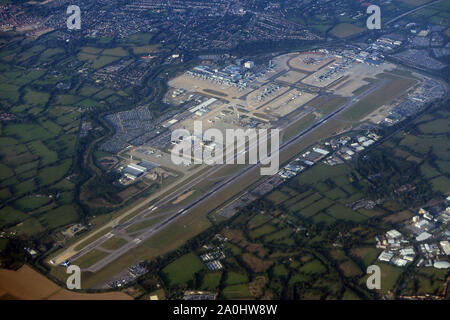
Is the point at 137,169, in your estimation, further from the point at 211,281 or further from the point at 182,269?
the point at 211,281

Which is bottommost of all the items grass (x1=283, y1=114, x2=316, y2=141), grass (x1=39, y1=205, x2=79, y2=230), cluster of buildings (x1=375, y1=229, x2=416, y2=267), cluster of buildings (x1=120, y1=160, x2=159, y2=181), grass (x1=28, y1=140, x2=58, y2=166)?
grass (x1=39, y1=205, x2=79, y2=230)

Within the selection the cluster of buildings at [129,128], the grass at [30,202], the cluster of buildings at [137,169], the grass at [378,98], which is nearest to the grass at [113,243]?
the cluster of buildings at [137,169]

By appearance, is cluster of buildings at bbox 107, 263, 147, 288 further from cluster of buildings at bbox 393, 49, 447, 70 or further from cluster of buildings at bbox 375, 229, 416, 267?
cluster of buildings at bbox 393, 49, 447, 70

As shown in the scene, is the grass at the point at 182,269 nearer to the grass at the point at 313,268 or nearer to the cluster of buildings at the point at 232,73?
the grass at the point at 313,268

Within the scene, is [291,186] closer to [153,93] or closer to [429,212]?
[429,212]

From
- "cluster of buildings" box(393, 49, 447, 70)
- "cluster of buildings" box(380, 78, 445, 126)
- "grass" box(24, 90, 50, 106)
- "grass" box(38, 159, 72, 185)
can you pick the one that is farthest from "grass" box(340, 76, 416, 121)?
"grass" box(24, 90, 50, 106)

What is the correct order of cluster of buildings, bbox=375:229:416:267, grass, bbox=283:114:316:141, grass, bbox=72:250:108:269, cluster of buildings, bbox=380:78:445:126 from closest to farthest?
cluster of buildings, bbox=375:229:416:267
grass, bbox=72:250:108:269
grass, bbox=283:114:316:141
cluster of buildings, bbox=380:78:445:126
